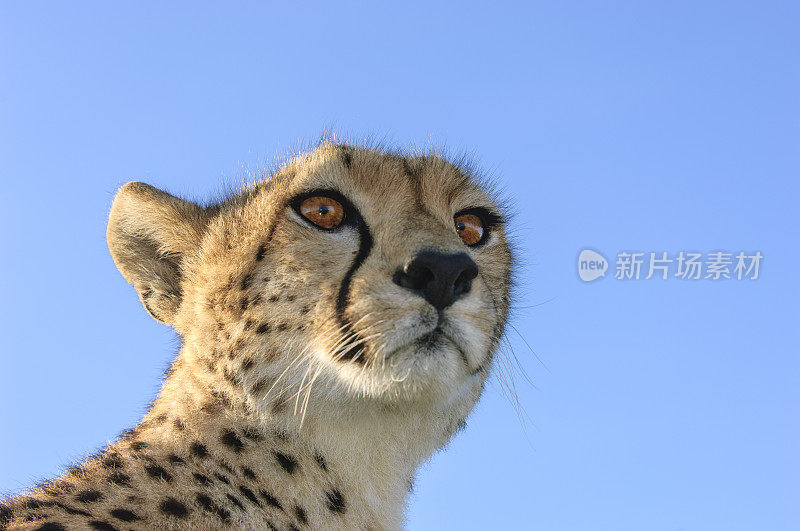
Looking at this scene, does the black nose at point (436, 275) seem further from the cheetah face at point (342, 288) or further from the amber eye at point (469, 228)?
the amber eye at point (469, 228)

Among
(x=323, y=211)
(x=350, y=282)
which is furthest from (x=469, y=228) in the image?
(x=350, y=282)

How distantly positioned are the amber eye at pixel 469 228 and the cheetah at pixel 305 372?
0.22 metres

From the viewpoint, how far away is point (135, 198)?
8.83ft

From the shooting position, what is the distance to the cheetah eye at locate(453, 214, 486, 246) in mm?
2787

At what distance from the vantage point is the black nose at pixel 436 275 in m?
2.13

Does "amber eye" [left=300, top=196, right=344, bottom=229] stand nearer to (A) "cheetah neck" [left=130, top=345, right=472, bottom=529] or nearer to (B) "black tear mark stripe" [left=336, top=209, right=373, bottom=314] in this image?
(B) "black tear mark stripe" [left=336, top=209, right=373, bottom=314]

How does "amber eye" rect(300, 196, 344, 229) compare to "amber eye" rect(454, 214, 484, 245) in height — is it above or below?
below

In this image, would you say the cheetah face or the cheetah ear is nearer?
the cheetah face

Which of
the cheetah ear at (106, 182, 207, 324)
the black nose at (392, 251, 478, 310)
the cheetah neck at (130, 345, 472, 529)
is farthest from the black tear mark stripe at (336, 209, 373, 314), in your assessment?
the cheetah ear at (106, 182, 207, 324)

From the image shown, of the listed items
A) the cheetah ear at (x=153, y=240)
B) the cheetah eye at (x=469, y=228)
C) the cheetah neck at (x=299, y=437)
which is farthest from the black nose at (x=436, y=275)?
the cheetah ear at (x=153, y=240)

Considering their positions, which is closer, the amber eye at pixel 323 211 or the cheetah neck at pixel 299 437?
the cheetah neck at pixel 299 437

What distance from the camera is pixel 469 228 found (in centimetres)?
282

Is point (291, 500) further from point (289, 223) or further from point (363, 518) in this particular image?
point (289, 223)

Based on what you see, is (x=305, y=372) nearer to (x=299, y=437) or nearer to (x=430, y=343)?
(x=299, y=437)
